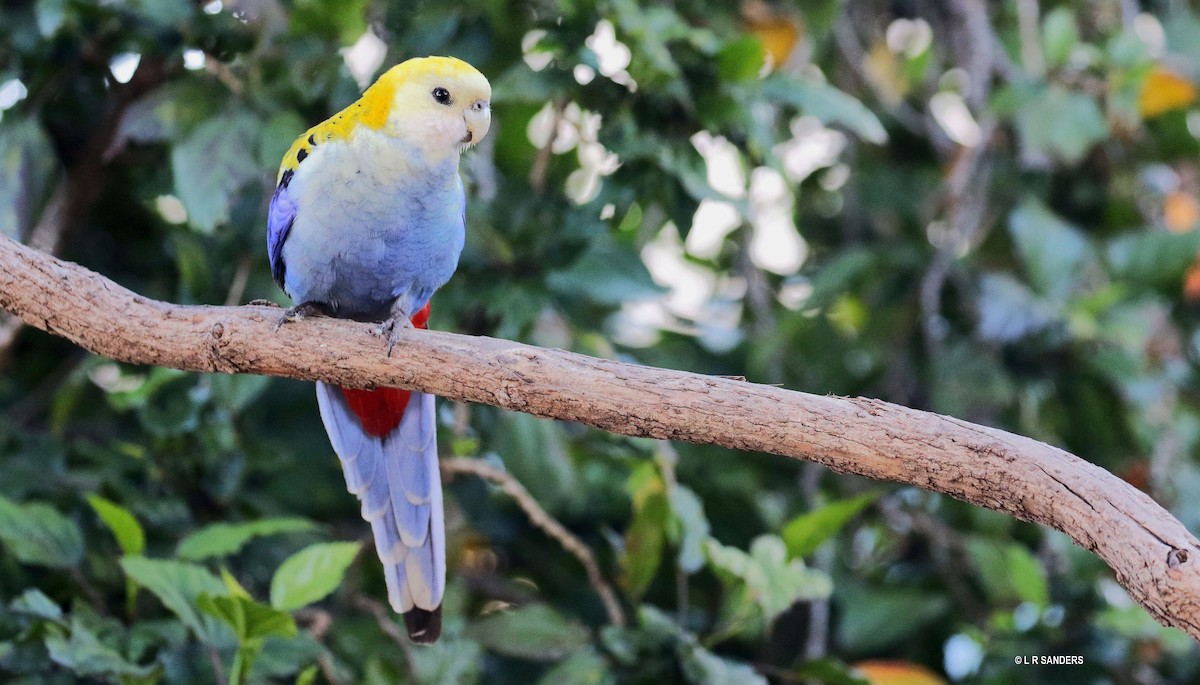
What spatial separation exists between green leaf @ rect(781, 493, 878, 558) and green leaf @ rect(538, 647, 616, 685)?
564 millimetres

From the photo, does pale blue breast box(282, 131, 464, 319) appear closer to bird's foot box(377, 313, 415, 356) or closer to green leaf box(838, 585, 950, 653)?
bird's foot box(377, 313, 415, 356)

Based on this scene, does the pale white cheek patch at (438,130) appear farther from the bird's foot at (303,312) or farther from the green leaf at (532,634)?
the green leaf at (532,634)

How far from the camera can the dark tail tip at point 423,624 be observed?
102 inches

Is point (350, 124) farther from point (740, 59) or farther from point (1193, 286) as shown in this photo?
point (1193, 286)

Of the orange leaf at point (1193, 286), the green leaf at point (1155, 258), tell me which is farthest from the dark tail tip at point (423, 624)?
the orange leaf at point (1193, 286)

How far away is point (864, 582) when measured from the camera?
3818 millimetres

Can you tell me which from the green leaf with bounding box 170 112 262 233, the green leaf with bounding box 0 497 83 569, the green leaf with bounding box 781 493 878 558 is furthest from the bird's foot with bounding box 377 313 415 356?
the green leaf with bounding box 781 493 878 558

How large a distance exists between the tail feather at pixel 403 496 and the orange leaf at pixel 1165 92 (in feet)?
10.1

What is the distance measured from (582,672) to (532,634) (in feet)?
0.69

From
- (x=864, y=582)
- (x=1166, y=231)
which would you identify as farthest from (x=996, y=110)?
(x=864, y=582)

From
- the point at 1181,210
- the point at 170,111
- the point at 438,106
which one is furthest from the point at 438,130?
the point at 1181,210

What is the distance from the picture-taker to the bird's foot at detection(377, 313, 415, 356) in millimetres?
2021

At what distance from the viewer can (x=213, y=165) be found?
2.71 m

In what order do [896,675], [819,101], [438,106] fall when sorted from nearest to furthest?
[438,106], [819,101], [896,675]
